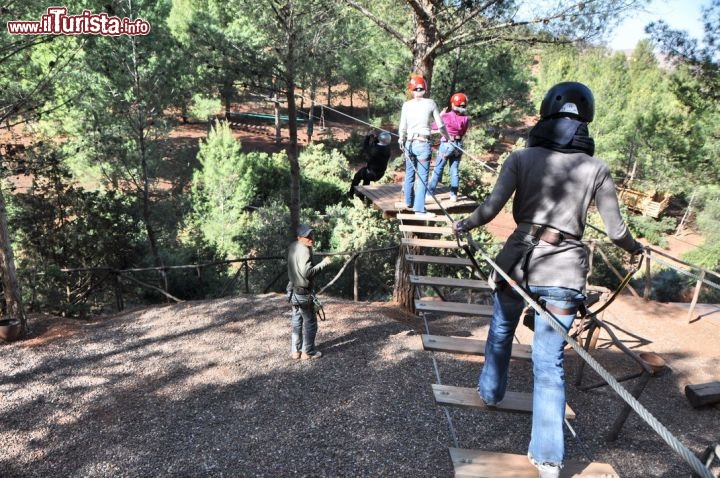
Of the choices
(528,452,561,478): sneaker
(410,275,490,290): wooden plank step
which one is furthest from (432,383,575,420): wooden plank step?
(410,275,490,290): wooden plank step

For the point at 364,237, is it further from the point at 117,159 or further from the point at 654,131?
the point at 654,131

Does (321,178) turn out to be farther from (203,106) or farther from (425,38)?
(425,38)

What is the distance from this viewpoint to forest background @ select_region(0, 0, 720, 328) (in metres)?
8.10

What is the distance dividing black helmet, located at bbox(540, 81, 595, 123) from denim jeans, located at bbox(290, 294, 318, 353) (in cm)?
428

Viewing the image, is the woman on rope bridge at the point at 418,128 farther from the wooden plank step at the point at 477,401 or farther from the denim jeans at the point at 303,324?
the wooden plank step at the point at 477,401

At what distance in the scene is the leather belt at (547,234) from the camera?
2.61 metres

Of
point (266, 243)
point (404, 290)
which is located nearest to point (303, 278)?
point (404, 290)

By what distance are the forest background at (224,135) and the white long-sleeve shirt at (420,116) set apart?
0.80 m

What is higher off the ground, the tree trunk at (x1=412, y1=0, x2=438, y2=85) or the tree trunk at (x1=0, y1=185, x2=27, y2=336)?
the tree trunk at (x1=412, y1=0, x2=438, y2=85)

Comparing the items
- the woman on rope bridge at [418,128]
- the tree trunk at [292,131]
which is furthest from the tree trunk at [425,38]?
the tree trunk at [292,131]

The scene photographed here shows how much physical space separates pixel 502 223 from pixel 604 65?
62.9ft

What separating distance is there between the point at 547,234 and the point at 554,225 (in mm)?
68

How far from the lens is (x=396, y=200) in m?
7.94

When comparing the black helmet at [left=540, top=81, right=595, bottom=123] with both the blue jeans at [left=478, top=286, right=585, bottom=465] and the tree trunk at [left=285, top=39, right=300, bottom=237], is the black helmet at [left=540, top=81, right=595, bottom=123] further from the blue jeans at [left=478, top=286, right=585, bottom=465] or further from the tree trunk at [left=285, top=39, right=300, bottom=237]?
the tree trunk at [left=285, top=39, right=300, bottom=237]
